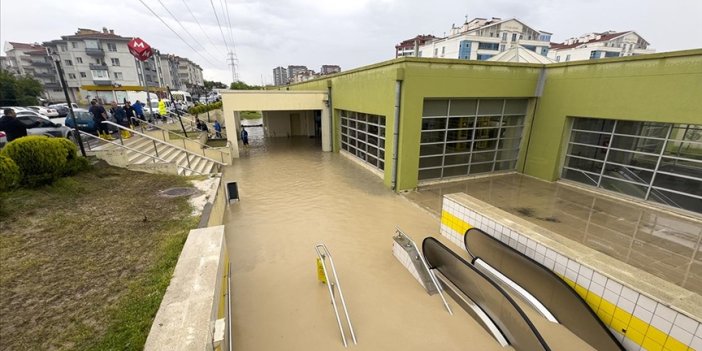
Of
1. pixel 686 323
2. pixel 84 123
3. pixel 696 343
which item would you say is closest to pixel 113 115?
pixel 84 123

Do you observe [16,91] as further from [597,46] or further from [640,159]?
[597,46]

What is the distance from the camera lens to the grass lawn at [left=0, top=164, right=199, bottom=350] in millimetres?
3107

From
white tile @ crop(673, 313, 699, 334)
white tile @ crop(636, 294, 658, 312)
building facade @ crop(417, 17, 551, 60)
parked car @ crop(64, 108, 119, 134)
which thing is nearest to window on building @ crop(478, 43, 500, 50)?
building facade @ crop(417, 17, 551, 60)

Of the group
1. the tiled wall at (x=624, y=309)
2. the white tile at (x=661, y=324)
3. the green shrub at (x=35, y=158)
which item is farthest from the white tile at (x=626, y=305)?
the green shrub at (x=35, y=158)

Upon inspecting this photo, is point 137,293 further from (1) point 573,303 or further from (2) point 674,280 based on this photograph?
(2) point 674,280

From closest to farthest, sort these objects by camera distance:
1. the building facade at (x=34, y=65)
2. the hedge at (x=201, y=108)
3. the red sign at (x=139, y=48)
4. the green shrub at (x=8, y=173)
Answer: the green shrub at (x=8, y=173)
the red sign at (x=139, y=48)
the hedge at (x=201, y=108)
the building facade at (x=34, y=65)

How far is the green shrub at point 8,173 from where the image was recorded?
571cm

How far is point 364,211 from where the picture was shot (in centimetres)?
834

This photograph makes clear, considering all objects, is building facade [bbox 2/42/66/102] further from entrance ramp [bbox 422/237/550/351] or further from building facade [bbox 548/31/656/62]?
building facade [bbox 548/31/656/62]

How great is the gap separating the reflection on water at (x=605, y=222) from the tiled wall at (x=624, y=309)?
9.12ft

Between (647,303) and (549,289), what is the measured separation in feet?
3.48

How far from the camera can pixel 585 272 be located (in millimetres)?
4000

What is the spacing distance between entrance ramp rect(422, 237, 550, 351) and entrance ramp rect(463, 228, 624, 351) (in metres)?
0.86

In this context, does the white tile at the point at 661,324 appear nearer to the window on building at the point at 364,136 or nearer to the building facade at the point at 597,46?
the window on building at the point at 364,136
